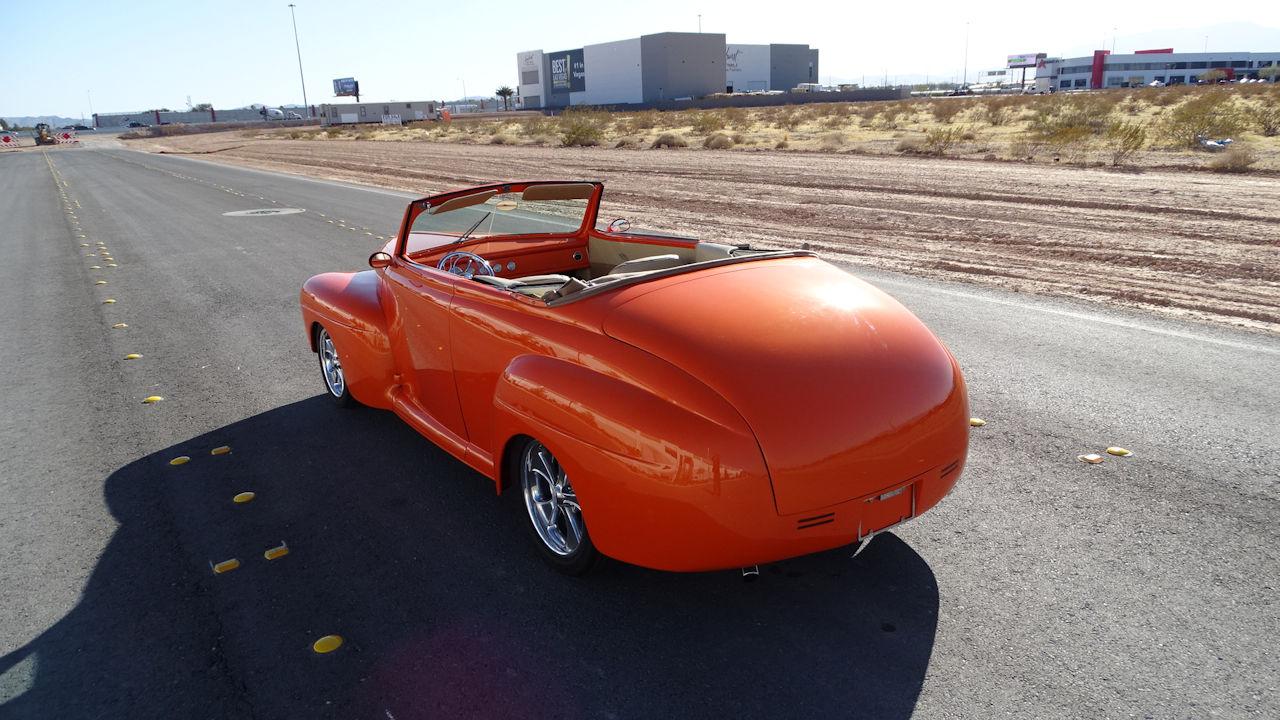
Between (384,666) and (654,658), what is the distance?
38.1 inches

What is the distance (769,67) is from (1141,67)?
49.4 metres

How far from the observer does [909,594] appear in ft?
11.1

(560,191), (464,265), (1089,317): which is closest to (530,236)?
(560,191)

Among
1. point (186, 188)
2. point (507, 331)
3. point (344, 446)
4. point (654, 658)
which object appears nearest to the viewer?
point (654, 658)

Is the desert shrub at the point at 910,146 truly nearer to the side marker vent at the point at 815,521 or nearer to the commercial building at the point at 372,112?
the side marker vent at the point at 815,521

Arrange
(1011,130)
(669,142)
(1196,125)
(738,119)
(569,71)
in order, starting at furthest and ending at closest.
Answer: (569,71) → (738,119) → (669,142) → (1011,130) → (1196,125)

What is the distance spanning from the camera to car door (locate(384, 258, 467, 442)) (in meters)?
4.22

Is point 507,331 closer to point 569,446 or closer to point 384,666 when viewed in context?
point 569,446

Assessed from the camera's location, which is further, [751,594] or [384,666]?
[751,594]

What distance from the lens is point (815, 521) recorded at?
2904mm

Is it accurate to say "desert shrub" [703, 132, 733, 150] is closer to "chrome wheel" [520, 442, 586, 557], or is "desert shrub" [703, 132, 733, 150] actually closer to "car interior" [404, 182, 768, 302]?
"car interior" [404, 182, 768, 302]

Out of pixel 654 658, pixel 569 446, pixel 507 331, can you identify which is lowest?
pixel 654 658

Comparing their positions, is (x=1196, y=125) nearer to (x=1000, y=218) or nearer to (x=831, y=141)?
Answer: (x=831, y=141)

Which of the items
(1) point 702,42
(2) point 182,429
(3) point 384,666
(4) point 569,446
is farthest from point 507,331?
(1) point 702,42
